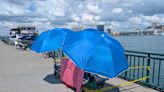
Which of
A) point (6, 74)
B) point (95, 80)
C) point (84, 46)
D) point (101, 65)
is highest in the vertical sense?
point (84, 46)

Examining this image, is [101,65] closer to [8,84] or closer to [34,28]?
[8,84]

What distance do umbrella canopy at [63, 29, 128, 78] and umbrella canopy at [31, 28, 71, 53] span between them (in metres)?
1.89

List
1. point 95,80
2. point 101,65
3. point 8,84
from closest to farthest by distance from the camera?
point 101,65 < point 95,80 < point 8,84

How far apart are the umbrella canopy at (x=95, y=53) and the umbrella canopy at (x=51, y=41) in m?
1.89

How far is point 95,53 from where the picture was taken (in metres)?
5.31

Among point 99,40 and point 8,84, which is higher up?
point 99,40

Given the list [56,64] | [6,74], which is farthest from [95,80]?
[6,74]

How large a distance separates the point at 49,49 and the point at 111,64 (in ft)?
9.81

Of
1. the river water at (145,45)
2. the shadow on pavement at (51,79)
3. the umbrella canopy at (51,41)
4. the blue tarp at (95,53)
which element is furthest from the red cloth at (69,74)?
the river water at (145,45)

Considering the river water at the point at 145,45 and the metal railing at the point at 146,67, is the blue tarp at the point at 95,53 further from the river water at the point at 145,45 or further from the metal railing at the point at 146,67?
the river water at the point at 145,45

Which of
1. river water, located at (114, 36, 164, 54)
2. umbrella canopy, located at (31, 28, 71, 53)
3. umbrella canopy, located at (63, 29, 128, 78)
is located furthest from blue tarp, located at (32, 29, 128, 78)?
river water, located at (114, 36, 164, 54)

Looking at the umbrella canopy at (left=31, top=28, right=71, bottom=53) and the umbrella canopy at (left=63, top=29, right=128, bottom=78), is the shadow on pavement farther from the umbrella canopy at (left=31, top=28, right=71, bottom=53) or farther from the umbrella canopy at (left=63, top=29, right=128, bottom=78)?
Answer: the umbrella canopy at (left=63, top=29, right=128, bottom=78)

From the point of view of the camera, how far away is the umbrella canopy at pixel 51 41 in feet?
25.6

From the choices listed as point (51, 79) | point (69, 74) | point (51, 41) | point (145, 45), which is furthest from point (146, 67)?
point (145, 45)
